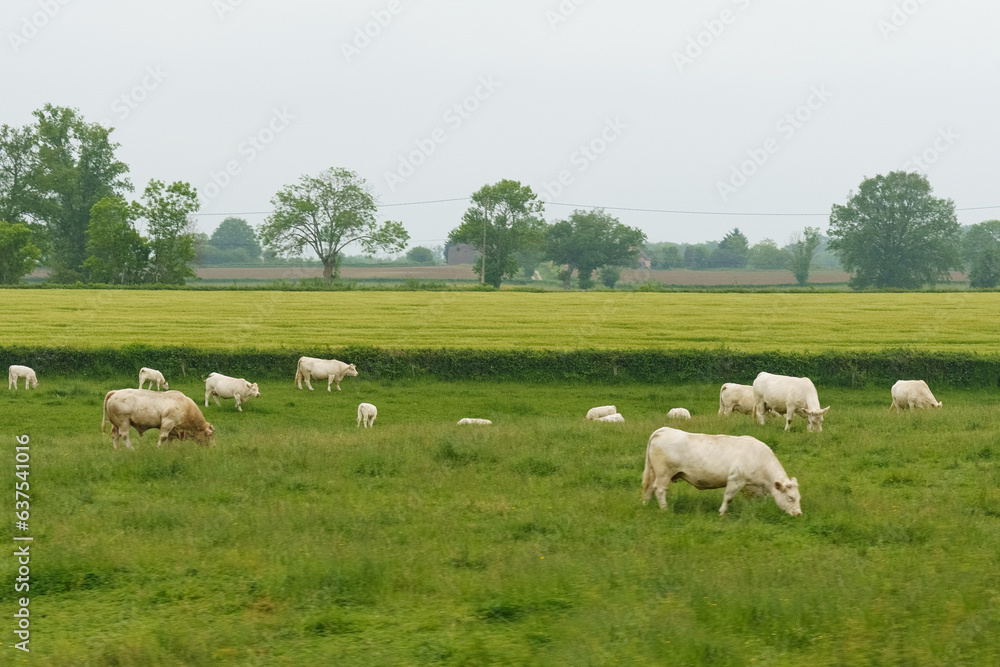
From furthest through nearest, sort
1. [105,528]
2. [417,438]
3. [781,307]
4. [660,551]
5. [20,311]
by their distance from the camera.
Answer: [781,307] → [20,311] → [417,438] → [105,528] → [660,551]

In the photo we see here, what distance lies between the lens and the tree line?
92750 millimetres

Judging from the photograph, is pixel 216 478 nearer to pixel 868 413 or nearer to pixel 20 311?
pixel 868 413

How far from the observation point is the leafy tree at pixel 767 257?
172000mm

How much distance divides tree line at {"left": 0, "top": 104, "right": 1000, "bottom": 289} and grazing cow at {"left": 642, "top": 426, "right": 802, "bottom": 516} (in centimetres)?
7979

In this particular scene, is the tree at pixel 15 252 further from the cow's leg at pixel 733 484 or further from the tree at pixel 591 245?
the cow's leg at pixel 733 484

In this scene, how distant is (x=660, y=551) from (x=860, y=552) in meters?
2.41

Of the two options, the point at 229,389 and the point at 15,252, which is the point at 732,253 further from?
the point at 229,389

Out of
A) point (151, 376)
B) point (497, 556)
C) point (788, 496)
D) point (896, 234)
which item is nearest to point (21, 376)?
point (151, 376)

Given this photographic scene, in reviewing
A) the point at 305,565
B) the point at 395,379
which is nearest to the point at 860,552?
the point at 305,565

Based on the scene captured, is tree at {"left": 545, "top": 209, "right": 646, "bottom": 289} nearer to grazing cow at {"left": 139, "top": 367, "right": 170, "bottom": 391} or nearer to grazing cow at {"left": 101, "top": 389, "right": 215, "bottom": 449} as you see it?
grazing cow at {"left": 139, "top": 367, "right": 170, "bottom": 391}

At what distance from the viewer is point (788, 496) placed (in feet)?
41.3

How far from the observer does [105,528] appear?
38.2 ft

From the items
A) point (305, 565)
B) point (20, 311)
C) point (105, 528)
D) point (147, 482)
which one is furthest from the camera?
point (20, 311)

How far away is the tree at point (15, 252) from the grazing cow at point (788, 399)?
8362 centimetres
